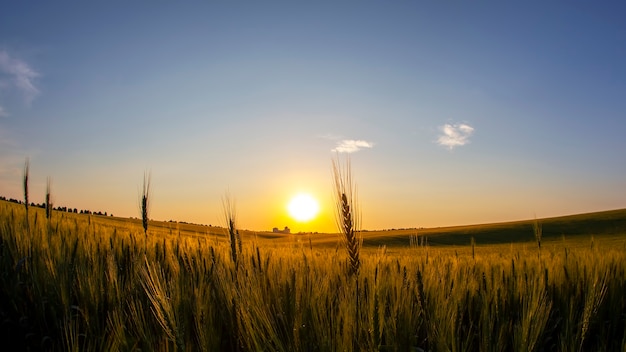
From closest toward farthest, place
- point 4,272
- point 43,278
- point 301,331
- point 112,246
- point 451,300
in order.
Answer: point 301,331 < point 451,300 < point 43,278 < point 4,272 < point 112,246

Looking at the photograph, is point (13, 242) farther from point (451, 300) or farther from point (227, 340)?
point (451, 300)

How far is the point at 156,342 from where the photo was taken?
1.75m

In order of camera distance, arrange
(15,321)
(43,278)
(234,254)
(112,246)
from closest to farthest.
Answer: (15,321)
(43,278)
(234,254)
(112,246)

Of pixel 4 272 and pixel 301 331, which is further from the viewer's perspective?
pixel 4 272

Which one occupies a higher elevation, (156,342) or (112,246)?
(112,246)

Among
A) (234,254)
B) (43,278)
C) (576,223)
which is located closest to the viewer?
(43,278)

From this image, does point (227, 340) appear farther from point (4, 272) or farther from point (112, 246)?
point (112, 246)

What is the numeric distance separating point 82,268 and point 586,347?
322cm

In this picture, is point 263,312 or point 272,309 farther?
point 272,309

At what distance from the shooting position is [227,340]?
2016mm

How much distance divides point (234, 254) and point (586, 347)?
98.6 inches

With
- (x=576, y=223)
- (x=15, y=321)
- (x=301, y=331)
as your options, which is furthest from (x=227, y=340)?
(x=576, y=223)

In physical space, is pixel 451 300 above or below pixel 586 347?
above

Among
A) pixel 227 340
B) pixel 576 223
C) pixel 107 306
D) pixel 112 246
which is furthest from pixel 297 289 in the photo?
pixel 576 223
